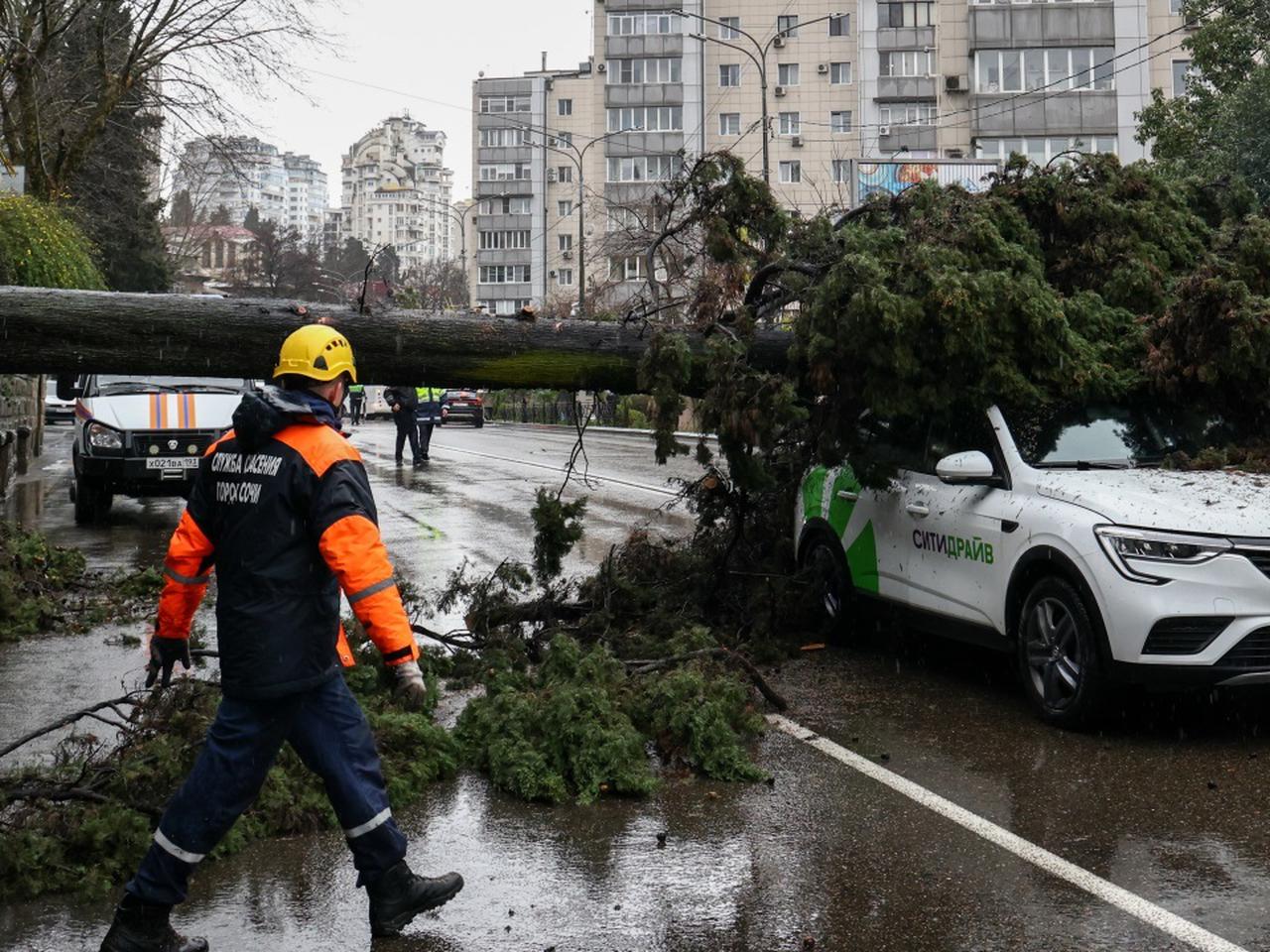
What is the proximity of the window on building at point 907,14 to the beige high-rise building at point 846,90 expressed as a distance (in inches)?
2.5

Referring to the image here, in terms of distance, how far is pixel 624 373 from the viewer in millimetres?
9688

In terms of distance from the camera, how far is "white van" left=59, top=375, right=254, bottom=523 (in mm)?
16922

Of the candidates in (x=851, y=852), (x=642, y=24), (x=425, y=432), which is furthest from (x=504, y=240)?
(x=851, y=852)

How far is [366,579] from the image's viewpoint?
14.5ft

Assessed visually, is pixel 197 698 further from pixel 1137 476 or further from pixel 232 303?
pixel 1137 476

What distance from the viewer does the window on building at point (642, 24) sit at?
7600 cm

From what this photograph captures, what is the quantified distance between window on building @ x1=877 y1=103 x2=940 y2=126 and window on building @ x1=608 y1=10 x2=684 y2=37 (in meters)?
12.7

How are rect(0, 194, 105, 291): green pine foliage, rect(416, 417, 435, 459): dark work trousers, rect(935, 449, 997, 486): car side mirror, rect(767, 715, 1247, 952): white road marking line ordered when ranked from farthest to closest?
rect(416, 417, 435, 459): dark work trousers, rect(0, 194, 105, 291): green pine foliage, rect(935, 449, 997, 486): car side mirror, rect(767, 715, 1247, 952): white road marking line

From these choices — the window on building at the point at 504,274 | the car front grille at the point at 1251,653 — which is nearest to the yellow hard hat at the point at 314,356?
the car front grille at the point at 1251,653

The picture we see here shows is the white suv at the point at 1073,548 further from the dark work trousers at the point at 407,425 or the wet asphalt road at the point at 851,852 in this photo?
the dark work trousers at the point at 407,425

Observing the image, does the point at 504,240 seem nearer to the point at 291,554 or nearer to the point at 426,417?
the point at 426,417

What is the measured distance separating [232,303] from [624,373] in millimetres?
2448

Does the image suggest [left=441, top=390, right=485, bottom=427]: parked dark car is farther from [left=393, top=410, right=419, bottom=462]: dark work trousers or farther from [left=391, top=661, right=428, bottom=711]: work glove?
[left=391, top=661, right=428, bottom=711]: work glove

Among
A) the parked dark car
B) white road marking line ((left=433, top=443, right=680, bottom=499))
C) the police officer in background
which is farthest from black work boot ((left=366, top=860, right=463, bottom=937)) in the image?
the parked dark car
